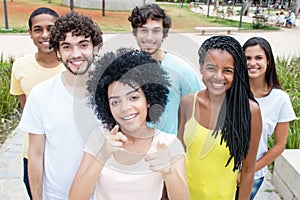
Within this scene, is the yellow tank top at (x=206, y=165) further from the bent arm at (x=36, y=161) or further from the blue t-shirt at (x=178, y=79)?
the bent arm at (x=36, y=161)

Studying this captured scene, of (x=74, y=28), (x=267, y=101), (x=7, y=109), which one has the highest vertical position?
(x=74, y=28)

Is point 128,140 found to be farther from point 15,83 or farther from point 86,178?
point 15,83

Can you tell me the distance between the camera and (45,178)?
5.53ft

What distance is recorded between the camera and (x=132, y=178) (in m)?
1.36

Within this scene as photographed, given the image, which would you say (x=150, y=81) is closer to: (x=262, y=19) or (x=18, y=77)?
(x=18, y=77)

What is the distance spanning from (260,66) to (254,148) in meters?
0.61

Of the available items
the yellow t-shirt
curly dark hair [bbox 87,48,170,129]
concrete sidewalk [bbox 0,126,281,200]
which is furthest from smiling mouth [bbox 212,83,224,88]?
concrete sidewalk [bbox 0,126,281,200]

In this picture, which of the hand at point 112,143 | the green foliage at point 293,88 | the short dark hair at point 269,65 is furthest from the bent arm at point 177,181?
the green foliage at point 293,88

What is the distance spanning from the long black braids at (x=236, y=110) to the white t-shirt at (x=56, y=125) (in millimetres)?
668

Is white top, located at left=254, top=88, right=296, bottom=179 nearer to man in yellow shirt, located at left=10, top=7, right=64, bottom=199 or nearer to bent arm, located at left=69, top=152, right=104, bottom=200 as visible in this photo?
bent arm, located at left=69, top=152, right=104, bottom=200

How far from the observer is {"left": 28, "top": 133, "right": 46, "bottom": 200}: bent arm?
161cm

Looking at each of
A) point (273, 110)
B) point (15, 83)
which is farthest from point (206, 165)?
point (15, 83)

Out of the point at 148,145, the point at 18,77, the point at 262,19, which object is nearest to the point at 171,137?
the point at 148,145

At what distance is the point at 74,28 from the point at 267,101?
121 centimetres
